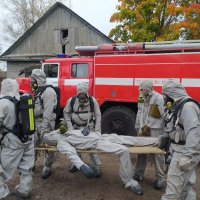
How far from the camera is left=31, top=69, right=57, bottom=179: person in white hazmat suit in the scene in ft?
11.6

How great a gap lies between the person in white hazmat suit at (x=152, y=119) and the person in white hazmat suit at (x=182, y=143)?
0.88 m

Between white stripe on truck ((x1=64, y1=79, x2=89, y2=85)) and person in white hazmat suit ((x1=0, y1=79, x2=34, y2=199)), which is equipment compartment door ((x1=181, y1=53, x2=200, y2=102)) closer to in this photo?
white stripe on truck ((x1=64, y1=79, x2=89, y2=85))

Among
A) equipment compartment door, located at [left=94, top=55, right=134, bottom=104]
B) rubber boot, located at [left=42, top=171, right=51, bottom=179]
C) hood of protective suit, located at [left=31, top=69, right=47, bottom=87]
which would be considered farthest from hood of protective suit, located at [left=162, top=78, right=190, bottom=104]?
equipment compartment door, located at [left=94, top=55, right=134, bottom=104]

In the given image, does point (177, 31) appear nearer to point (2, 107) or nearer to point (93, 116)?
point (93, 116)

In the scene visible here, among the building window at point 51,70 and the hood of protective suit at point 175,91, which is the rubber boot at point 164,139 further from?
the building window at point 51,70

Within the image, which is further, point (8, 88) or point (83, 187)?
point (83, 187)

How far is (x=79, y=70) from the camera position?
5.88 metres

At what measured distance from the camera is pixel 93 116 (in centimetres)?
378

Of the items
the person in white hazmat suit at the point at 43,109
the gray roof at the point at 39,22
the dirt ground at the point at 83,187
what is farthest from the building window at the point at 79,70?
the gray roof at the point at 39,22

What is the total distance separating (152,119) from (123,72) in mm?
2279

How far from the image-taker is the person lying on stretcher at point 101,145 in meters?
2.90

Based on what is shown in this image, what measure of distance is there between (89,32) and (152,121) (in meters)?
12.0

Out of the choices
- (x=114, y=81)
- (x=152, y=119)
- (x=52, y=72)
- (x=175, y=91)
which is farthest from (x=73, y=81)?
(x=175, y=91)

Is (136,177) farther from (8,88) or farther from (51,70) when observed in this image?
(51,70)
